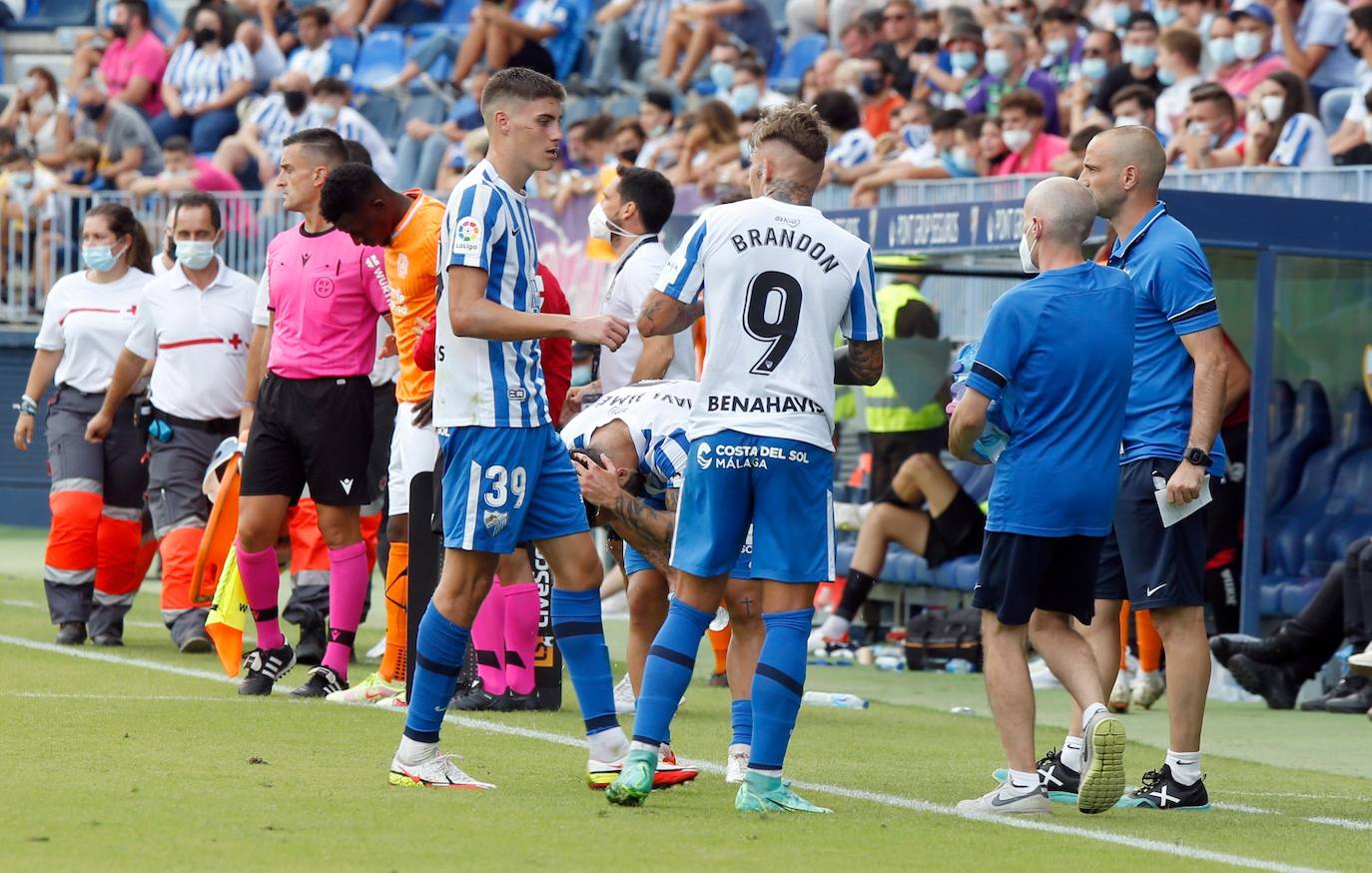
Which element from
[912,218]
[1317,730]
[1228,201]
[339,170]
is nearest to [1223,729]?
[1317,730]

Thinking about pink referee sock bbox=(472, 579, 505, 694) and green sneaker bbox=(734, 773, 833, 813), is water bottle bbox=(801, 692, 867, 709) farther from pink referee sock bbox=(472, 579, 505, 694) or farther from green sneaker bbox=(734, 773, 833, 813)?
green sneaker bbox=(734, 773, 833, 813)

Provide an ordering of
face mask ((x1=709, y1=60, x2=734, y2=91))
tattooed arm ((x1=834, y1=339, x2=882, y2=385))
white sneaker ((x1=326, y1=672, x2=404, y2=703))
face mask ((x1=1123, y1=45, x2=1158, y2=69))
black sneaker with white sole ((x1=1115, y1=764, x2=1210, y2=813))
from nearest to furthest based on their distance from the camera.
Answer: tattooed arm ((x1=834, y1=339, x2=882, y2=385)), black sneaker with white sole ((x1=1115, y1=764, x2=1210, y2=813)), white sneaker ((x1=326, y1=672, x2=404, y2=703)), face mask ((x1=1123, y1=45, x2=1158, y2=69)), face mask ((x1=709, y1=60, x2=734, y2=91))

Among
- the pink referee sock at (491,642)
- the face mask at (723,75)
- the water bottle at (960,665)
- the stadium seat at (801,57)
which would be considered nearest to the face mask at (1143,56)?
the face mask at (723,75)

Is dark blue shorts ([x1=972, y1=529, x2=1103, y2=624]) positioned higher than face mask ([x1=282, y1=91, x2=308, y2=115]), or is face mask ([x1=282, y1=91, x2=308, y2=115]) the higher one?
face mask ([x1=282, y1=91, x2=308, y2=115])

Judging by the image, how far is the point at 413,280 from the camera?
8.27 m

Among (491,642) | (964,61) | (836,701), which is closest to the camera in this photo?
(491,642)

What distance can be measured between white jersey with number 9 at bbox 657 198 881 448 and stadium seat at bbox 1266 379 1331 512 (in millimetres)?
5810

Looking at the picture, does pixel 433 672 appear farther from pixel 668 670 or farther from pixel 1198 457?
pixel 1198 457

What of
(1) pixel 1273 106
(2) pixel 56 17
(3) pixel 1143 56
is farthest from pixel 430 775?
(2) pixel 56 17

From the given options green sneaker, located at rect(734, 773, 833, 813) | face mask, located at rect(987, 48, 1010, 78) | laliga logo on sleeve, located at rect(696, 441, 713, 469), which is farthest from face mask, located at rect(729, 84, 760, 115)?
green sneaker, located at rect(734, 773, 833, 813)

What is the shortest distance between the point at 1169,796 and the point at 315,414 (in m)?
3.94

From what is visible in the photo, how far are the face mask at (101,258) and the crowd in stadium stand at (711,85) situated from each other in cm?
401

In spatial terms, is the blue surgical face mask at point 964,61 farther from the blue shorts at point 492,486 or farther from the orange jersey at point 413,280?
the blue shorts at point 492,486

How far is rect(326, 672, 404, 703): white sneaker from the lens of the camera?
8.95 m
